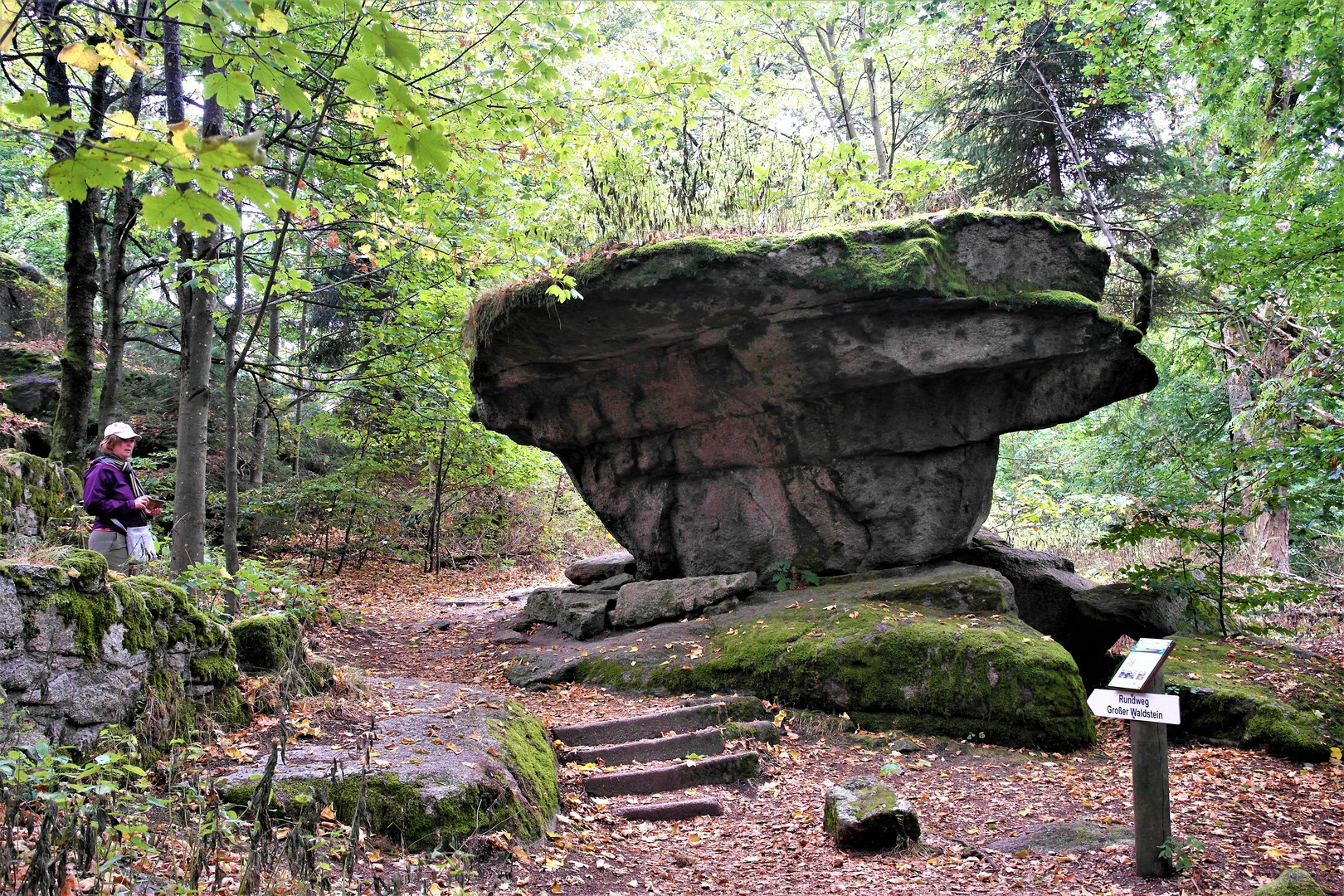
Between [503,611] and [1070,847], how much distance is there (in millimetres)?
8420

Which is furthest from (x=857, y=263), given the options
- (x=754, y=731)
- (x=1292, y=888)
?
(x=1292, y=888)

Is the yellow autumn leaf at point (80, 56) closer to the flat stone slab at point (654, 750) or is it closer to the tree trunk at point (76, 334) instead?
the flat stone slab at point (654, 750)

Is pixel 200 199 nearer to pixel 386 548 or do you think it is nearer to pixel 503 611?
pixel 503 611

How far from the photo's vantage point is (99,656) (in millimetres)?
4031

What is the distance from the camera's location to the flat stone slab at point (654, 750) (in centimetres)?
631

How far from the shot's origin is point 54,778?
312 cm

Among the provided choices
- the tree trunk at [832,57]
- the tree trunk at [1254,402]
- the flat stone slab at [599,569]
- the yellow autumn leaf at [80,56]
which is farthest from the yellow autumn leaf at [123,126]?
the tree trunk at [832,57]

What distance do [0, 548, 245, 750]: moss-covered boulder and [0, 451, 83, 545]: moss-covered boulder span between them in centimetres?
339

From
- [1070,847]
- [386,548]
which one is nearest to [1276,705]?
[1070,847]

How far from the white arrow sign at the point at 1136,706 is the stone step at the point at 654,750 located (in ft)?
10.0

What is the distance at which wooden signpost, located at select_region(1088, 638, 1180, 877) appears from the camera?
4.16 metres

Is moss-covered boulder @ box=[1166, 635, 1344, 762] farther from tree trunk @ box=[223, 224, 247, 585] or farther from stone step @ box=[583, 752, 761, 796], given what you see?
tree trunk @ box=[223, 224, 247, 585]

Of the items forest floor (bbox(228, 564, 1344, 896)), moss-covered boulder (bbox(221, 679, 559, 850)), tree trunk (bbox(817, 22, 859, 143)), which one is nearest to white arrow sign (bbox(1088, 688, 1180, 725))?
forest floor (bbox(228, 564, 1344, 896))

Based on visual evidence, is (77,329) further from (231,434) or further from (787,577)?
(787,577)
